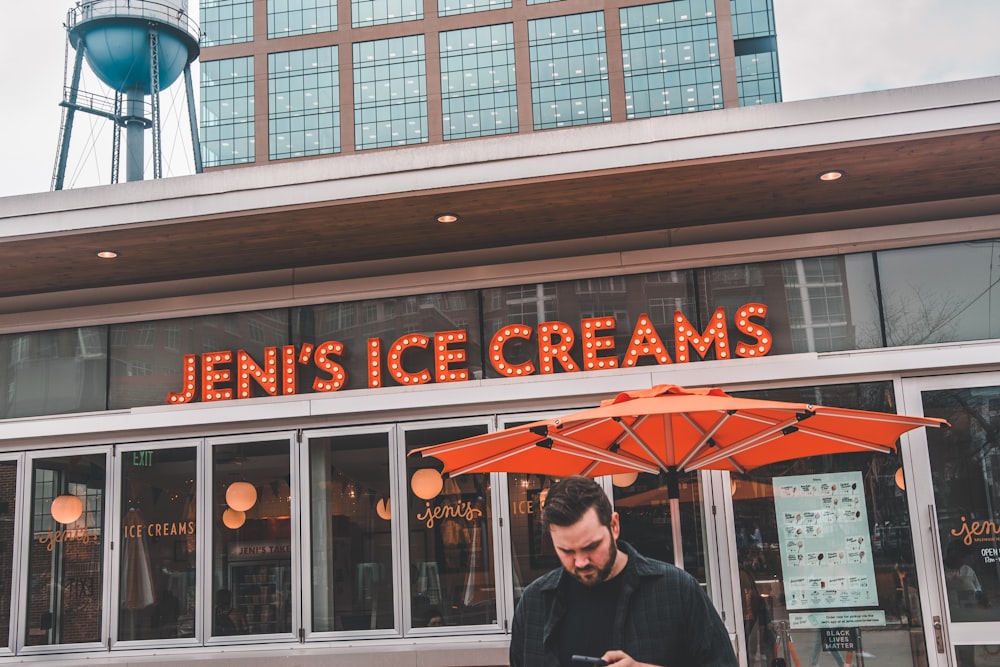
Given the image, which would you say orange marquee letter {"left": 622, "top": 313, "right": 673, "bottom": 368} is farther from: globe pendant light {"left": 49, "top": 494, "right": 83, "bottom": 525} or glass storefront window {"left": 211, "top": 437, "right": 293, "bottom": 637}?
globe pendant light {"left": 49, "top": 494, "right": 83, "bottom": 525}

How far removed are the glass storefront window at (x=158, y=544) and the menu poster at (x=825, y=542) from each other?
→ 5.42 m

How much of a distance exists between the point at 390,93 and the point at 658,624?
138 ft

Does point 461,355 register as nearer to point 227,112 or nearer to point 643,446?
point 643,446

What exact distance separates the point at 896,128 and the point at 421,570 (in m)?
5.39

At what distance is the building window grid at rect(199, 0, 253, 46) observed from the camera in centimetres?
4609

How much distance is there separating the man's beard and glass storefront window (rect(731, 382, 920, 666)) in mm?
5462

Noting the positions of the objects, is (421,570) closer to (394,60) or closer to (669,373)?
(669,373)

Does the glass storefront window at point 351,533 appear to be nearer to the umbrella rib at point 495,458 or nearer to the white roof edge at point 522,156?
the white roof edge at point 522,156

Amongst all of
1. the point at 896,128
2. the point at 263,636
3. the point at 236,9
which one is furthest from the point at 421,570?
the point at 236,9

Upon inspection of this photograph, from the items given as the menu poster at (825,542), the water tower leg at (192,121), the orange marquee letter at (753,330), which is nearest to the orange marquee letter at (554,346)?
the orange marquee letter at (753,330)

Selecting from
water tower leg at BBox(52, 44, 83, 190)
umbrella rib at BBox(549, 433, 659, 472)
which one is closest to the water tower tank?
water tower leg at BBox(52, 44, 83, 190)

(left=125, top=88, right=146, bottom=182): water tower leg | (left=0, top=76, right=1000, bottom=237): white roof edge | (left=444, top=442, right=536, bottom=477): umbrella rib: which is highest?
(left=125, top=88, right=146, bottom=182): water tower leg

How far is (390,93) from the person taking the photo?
43719 millimetres

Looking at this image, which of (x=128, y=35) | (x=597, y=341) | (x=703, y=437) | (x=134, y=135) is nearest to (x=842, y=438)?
(x=703, y=437)
